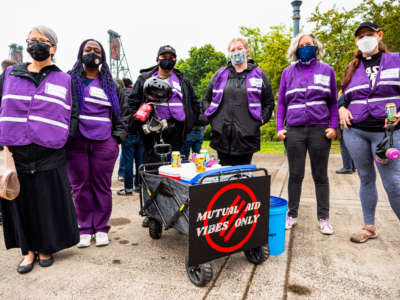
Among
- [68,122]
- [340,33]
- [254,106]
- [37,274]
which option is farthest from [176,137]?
[340,33]

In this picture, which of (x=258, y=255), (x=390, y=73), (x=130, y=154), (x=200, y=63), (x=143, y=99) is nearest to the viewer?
(x=258, y=255)

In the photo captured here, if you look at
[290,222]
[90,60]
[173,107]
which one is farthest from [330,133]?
[90,60]

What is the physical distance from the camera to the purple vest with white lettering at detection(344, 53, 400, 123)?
2.59 meters

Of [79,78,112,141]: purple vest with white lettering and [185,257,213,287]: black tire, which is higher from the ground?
[79,78,112,141]: purple vest with white lettering

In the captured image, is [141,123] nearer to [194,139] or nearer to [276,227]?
[276,227]

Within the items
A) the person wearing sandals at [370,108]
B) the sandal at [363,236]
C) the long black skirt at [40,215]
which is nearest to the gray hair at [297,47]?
the person wearing sandals at [370,108]

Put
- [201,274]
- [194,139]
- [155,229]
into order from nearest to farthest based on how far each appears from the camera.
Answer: [201,274], [155,229], [194,139]

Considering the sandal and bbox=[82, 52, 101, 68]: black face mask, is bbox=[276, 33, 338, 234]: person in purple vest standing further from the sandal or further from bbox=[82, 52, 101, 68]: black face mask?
bbox=[82, 52, 101, 68]: black face mask

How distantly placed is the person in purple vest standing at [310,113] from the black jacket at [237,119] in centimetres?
28

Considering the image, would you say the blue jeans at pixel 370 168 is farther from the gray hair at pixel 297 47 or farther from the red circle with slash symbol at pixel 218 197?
the red circle with slash symbol at pixel 218 197

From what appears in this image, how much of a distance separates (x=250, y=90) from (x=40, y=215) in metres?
2.26

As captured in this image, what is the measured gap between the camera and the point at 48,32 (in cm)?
250

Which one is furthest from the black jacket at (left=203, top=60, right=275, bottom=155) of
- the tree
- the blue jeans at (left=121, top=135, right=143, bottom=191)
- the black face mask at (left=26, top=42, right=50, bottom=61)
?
the tree

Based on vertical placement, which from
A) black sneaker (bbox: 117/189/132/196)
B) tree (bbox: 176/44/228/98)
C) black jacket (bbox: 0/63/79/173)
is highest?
tree (bbox: 176/44/228/98)
